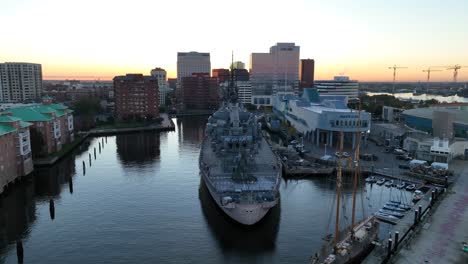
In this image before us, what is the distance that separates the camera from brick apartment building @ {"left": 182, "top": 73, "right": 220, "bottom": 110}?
107m

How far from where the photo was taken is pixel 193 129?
73000 millimetres

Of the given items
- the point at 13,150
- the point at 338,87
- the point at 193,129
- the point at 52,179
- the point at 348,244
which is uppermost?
the point at 338,87

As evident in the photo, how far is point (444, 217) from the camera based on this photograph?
23.7 m

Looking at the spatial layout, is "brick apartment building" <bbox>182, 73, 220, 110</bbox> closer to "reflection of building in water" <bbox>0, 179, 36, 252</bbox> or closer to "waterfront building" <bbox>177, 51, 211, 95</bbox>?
"reflection of building in water" <bbox>0, 179, 36, 252</bbox>

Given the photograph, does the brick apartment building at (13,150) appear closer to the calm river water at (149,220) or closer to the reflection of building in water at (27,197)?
the reflection of building in water at (27,197)

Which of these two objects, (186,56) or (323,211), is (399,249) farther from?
(186,56)

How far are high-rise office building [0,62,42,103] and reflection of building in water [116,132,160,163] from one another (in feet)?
188

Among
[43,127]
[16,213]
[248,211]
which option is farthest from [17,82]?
[248,211]

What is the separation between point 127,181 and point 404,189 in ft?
88.3

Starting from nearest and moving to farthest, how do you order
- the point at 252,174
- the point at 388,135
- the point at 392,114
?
1. the point at 252,174
2. the point at 388,135
3. the point at 392,114

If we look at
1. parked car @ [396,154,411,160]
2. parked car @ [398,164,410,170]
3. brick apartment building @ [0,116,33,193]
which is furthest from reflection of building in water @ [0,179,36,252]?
parked car @ [396,154,411,160]

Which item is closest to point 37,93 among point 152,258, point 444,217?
point 152,258

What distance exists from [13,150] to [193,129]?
41.9 meters

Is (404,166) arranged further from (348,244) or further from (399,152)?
(348,244)
